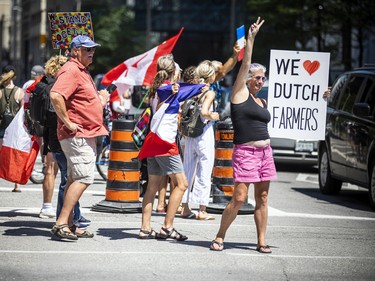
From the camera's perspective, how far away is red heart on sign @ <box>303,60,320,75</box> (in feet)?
37.4

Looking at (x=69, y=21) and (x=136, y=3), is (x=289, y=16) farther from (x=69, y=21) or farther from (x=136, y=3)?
(x=136, y=3)

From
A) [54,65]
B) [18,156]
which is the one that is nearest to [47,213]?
[18,156]

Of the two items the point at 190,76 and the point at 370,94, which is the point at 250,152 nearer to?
Result: the point at 190,76

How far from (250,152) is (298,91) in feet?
5.96

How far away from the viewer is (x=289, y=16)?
136 ft

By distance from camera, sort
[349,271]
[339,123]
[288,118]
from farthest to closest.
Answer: [339,123] → [288,118] → [349,271]

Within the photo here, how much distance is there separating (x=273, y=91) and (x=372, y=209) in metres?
4.23

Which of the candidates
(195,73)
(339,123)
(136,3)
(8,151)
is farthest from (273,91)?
(136,3)

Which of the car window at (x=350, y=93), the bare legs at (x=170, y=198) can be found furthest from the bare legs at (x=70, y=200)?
the car window at (x=350, y=93)

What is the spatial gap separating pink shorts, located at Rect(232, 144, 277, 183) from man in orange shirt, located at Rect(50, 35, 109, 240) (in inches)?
56.0

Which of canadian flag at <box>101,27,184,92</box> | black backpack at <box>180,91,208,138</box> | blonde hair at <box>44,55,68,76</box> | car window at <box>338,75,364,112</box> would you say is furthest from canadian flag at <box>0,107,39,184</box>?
car window at <box>338,75,364,112</box>

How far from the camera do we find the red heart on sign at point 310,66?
1140 centimetres

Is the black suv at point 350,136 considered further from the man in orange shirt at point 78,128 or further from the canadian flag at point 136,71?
the man in orange shirt at point 78,128

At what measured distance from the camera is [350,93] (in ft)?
54.1
